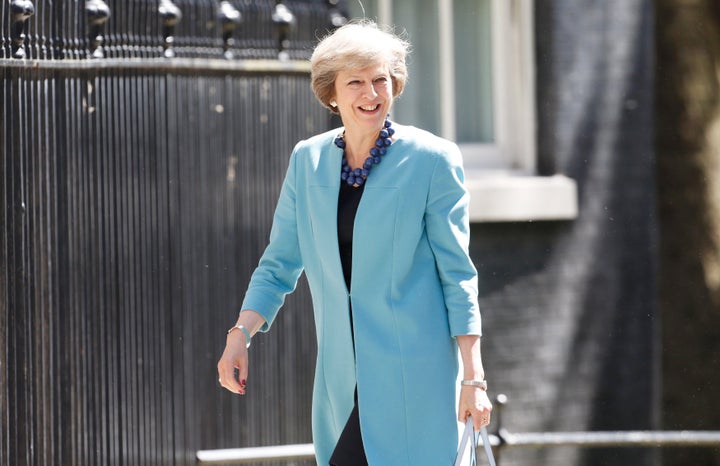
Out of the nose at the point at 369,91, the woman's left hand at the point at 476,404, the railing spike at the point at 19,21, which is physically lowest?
the woman's left hand at the point at 476,404

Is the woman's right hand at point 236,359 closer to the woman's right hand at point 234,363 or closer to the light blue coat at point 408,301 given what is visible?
the woman's right hand at point 234,363

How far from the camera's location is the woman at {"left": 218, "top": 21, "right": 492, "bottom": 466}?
4.29 metres

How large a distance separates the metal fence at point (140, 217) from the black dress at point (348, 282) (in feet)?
6.92

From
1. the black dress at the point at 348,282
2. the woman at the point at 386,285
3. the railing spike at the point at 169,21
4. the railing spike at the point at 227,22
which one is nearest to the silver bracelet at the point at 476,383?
the woman at the point at 386,285

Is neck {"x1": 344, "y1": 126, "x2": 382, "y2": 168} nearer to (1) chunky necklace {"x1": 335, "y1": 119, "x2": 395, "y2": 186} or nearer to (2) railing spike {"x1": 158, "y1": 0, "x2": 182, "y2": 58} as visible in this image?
(1) chunky necklace {"x1": 335, "y1": 119, "x2": 395, "y2": 186}

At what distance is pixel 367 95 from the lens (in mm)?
4371

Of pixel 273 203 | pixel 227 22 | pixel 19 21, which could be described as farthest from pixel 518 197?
pixel 19 21

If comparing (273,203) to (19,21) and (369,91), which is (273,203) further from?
(369,91)

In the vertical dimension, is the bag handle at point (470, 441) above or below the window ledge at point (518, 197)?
below

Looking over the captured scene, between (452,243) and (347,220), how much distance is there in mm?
342

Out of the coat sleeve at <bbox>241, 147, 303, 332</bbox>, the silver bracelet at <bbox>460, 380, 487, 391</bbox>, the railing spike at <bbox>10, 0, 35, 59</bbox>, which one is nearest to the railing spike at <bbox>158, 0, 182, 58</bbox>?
the railing spike at <bbox>10, 0, 35, 59</bbox>

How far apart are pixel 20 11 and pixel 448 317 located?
8.61ft

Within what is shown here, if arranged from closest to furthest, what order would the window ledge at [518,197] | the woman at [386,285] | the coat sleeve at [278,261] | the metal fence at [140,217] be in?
1. the woman at [386,285]
2. the coat sleeve at [278,261]
3. the metal fence at [140,217]
4. the window ledge at [518,197]

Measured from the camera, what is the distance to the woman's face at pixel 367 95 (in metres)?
4.38
